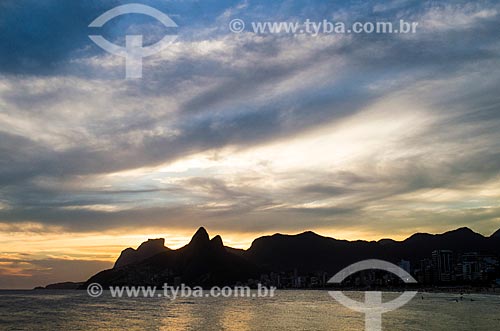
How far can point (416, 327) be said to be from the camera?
93875mm

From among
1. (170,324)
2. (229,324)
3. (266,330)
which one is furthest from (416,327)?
(170,324)

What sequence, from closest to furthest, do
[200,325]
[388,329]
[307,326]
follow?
[388,329] → [307,326] → [200,325]

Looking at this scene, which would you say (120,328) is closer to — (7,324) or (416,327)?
(7,324)

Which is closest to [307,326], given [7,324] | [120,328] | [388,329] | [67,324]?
[388,329]

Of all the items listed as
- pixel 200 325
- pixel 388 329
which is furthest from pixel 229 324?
pixel 388 329

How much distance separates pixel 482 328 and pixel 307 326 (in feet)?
104

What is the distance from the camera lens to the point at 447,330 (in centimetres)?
8906

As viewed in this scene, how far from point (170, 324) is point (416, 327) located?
161ft

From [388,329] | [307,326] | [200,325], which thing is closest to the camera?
[388,329]

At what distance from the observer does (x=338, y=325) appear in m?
96.5

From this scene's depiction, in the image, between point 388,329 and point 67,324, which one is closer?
point 388,329

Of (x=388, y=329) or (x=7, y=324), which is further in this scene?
(x=7, y=324)

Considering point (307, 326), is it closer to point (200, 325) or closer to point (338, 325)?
point (338, 325)

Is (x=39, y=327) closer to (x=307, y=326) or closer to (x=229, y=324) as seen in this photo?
(x=229, y=324)
